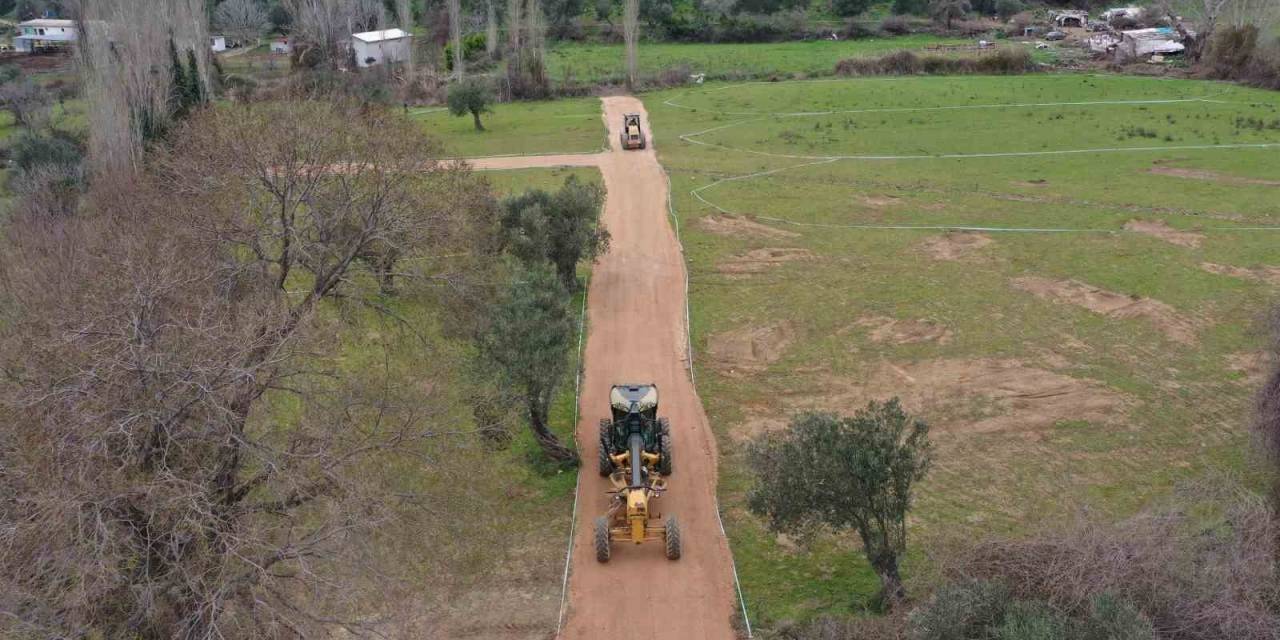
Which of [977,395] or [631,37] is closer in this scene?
[977,395]

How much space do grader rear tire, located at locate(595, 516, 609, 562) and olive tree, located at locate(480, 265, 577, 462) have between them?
12.0 feet

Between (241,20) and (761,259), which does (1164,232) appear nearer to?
(761,259)

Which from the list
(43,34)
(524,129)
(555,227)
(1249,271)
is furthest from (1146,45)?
(43,34)

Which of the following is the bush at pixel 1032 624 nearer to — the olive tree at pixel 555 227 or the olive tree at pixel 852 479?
the olive tree at pixel 852 479

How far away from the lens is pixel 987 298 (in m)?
30.0

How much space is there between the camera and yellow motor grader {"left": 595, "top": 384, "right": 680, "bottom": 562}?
1798 centimetres

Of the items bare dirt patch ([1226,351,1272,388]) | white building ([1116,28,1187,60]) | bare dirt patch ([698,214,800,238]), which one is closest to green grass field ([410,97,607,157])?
bare dirt patch ([698,214,800,238])

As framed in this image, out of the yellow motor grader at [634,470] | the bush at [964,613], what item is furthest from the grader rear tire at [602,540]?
the bush at [964,613]

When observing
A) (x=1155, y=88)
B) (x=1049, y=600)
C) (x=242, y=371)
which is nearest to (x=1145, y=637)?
(x=1049, y=600)

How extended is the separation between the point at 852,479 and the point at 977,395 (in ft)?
32.7

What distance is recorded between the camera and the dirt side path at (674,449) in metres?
16.9

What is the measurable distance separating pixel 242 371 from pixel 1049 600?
10.8 meters

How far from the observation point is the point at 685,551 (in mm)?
18547

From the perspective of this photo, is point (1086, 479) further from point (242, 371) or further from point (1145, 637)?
point (242, 371)
